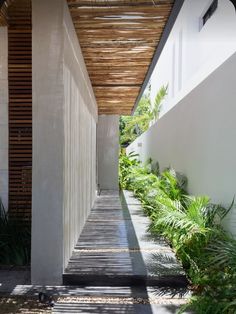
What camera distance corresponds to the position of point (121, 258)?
18.1ft

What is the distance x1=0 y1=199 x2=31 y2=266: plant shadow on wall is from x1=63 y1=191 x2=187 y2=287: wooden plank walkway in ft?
2.33

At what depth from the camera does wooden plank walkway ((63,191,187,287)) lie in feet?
15.8

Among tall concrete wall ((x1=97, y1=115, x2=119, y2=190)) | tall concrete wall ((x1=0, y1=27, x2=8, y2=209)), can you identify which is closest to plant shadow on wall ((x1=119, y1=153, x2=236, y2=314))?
tall concrete wall ((x1=0, y1=27, x2=8, y2=209))

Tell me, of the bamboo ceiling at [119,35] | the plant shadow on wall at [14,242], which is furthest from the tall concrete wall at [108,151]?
the plant shadow on wall at [14,242]

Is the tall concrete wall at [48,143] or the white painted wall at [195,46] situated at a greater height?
the white painted wall at [195,46]

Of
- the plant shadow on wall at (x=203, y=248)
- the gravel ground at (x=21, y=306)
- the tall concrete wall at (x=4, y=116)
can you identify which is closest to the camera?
the plant shadow on wall at (x=203, y=248)

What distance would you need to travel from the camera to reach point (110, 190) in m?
Result: 15.1

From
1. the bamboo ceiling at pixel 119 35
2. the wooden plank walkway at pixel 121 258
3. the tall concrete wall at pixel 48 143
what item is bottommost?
the wooden plank walkway at pixel 121 258

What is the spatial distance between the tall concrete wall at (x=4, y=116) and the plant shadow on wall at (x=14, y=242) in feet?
1.45

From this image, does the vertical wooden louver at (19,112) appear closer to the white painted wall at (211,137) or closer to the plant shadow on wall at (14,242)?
the plant shadow on wall at (14,242)

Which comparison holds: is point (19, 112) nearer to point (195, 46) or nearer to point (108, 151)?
point (195, 46)

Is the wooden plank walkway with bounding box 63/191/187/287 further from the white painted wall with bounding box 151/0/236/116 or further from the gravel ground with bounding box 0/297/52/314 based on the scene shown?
the white painted wall with bounding box 151/0/236/116

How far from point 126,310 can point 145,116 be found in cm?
1824

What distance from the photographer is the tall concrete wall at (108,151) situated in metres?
15.1
